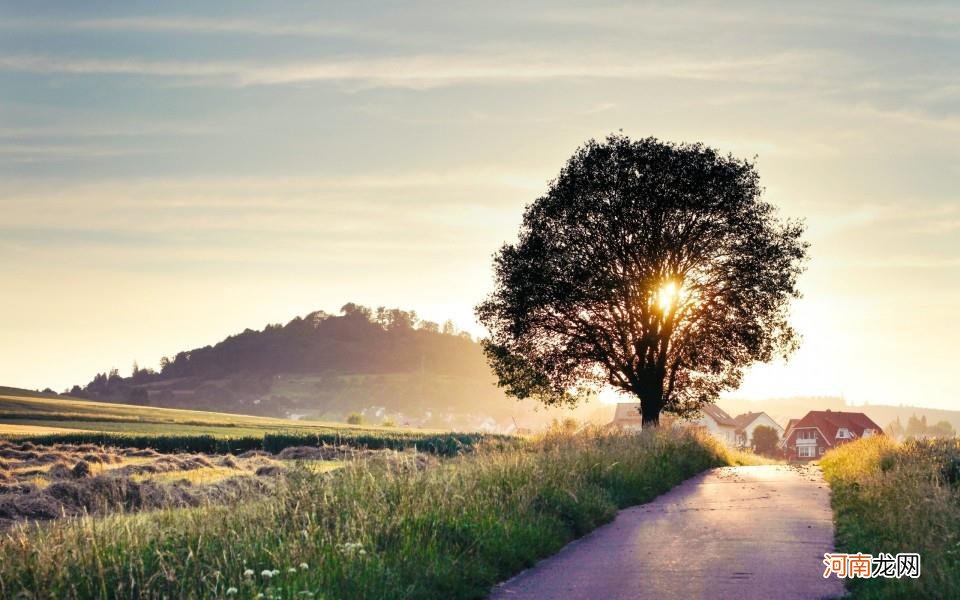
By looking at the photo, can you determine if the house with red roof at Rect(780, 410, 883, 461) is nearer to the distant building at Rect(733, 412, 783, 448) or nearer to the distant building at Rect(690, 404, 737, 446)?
the distant building at Rect(690, 404, 737, 446)

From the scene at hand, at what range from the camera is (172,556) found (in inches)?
405

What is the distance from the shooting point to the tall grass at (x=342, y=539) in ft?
31.1

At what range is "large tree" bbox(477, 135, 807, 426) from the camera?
38.1 meters

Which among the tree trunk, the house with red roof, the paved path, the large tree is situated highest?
the large tree

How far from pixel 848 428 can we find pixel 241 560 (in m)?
129

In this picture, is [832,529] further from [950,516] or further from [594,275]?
[594,275]

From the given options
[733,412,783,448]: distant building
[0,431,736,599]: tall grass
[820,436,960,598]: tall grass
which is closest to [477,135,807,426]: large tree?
[820,436,960,598]: tall grass

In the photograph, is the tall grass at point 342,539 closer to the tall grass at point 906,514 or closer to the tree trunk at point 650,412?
the tall grass at point 906,514

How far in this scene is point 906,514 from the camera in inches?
531

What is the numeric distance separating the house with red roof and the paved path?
370 ft

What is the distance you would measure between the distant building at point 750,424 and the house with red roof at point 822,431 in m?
12.4

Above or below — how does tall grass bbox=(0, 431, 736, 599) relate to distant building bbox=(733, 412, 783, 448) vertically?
above

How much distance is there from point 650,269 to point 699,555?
2612 cm

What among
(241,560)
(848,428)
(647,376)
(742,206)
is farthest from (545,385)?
(848,428)
